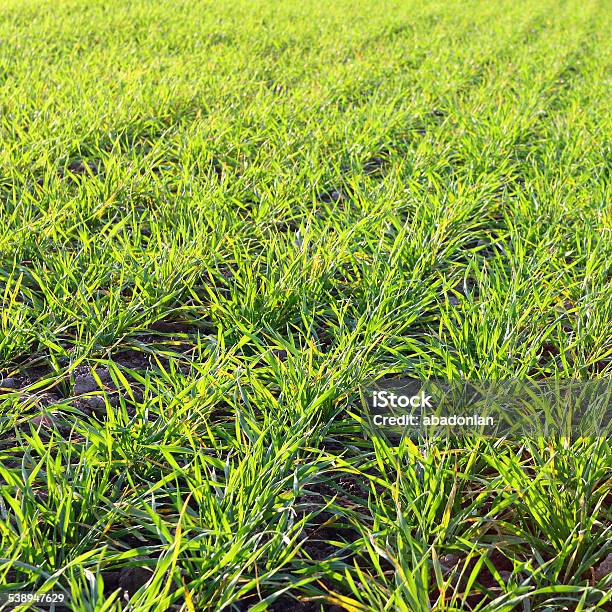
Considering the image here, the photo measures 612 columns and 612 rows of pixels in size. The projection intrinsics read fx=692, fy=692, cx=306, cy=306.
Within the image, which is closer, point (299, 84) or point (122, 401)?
point (122, 401)

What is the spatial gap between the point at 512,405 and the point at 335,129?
2.20 meters

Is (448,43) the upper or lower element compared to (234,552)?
lower

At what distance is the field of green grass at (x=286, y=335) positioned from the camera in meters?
1.25

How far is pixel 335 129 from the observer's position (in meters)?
3.49

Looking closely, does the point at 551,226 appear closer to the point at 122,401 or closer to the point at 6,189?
the point at 122,401

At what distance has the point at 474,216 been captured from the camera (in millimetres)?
2656

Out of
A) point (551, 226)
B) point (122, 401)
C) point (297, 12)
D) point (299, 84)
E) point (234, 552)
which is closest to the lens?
point (234, 552)

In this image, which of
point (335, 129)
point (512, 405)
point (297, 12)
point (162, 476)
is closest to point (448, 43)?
point (297, 12)

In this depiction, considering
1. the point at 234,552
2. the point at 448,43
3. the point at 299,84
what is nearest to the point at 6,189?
the point at 234,552

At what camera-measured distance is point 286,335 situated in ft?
6.53

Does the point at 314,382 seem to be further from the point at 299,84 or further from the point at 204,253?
the point at 299,84

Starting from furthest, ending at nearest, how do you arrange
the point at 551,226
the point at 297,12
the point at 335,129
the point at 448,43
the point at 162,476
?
1. the point at 297,12
2. the point at 448,43
3. the point at 335,129
4. the point at 551,226
5. the point at 162,476

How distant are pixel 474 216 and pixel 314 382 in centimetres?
130

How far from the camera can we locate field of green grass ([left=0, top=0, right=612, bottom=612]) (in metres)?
1.25
